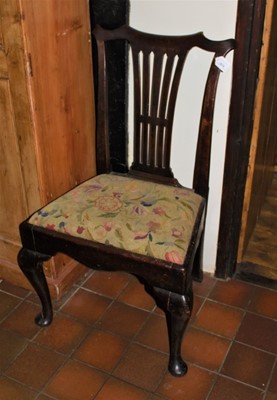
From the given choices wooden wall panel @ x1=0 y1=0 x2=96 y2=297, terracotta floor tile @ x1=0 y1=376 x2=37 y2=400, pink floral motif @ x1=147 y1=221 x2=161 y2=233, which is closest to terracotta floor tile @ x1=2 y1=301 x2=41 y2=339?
wooden wall panel @ x1=0 y1=0 x2=96 y2=297

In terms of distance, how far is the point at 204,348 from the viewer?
1873 millimetres

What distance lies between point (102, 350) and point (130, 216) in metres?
0.58

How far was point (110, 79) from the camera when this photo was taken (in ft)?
6.31

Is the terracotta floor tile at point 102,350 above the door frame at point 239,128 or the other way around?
the other way around

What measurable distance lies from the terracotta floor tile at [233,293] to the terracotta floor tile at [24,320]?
0.78 m

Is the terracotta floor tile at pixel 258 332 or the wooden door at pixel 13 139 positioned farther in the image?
the terracotta floor tile at pixel 258 332

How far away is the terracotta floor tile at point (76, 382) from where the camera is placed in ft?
5.56

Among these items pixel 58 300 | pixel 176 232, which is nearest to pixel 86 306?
pixel 58 300

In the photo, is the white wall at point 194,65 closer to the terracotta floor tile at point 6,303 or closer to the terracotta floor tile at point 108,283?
the terracotta floor tile at point 108,283

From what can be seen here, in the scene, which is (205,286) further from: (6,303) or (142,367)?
(6,303)

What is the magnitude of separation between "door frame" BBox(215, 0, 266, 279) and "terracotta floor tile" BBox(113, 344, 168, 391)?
549mm

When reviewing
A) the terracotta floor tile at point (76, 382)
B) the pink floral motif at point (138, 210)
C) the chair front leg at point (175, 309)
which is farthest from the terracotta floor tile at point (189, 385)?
the pink floral motif at point (138, 210)

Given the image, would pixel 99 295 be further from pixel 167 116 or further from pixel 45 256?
pixel 167 116

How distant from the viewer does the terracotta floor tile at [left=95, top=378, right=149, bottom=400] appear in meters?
1.68
